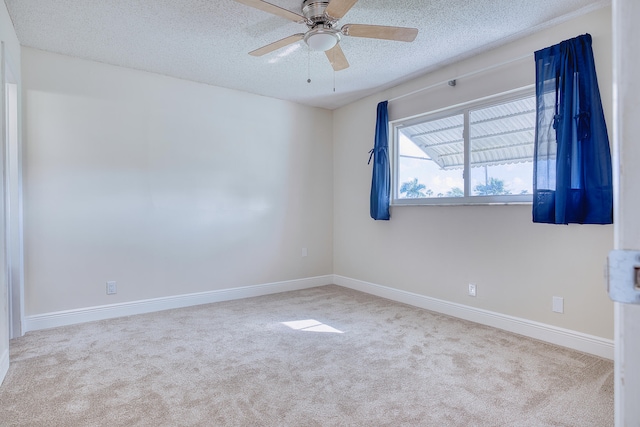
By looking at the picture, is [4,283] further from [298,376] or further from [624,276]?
[624,276]

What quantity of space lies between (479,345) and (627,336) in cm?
262

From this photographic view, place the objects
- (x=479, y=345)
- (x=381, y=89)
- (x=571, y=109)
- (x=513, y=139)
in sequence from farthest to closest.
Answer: (x=381, y=89), (x=513, y=139), (x=479, y=345), (x=571, y=109)

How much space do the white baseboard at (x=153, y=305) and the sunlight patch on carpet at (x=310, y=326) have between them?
46.1 inches

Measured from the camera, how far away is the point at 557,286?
9.09ft

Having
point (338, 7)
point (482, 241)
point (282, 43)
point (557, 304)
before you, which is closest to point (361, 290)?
point (482, 241)

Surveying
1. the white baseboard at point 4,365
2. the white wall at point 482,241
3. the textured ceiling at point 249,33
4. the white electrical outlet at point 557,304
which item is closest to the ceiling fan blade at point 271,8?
the textured ceiling at point 249,33

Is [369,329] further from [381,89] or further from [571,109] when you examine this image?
[381,89]

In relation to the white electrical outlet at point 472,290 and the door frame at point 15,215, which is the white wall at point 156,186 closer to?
the door frame at point 15,215

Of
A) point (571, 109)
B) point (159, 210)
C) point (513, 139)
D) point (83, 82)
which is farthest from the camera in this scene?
point (159, 210)

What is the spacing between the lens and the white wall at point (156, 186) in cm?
322

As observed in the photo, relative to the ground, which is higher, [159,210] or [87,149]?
[87,149]

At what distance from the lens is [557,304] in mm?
2766

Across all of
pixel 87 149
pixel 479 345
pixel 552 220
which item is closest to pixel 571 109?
pixel 552 220

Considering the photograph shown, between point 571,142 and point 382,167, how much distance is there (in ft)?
6.34
